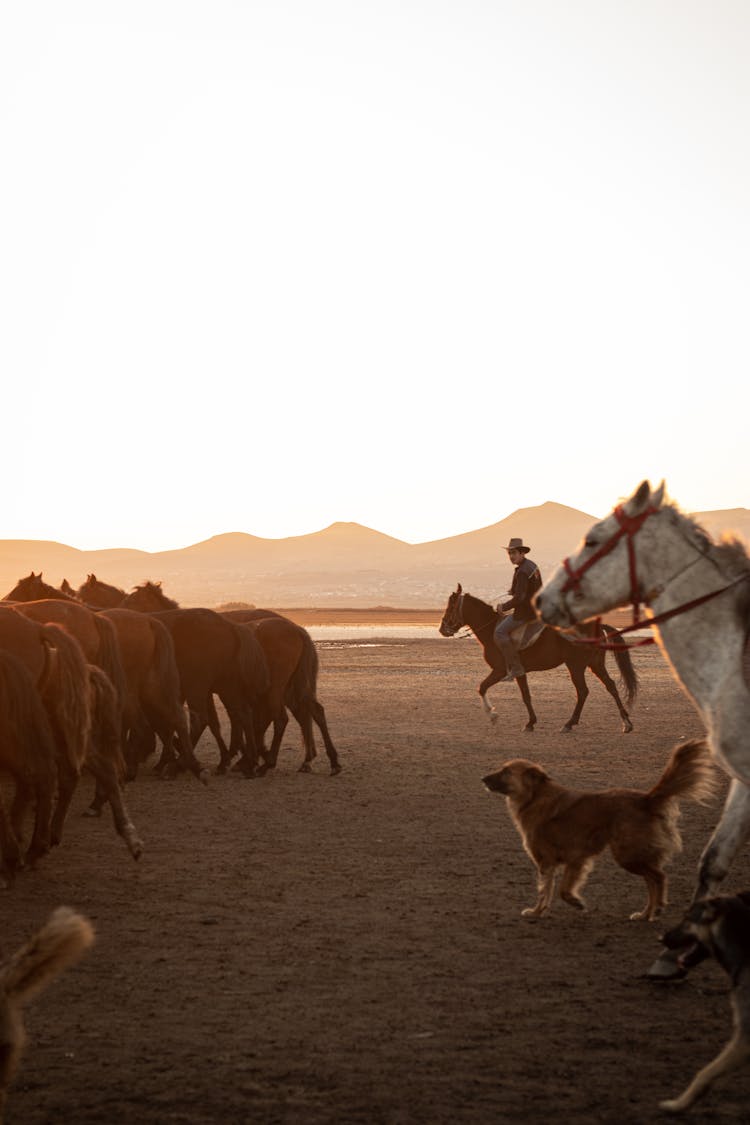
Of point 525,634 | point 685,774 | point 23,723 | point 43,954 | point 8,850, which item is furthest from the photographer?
point 525,634

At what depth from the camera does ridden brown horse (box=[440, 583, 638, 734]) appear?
19469 millimetres

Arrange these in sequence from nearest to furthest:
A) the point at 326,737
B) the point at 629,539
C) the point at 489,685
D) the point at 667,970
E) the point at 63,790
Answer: the point at 667,970 → the point at 629,539 → the point at 63,790 → the point at 326,737 → the point at 489,685

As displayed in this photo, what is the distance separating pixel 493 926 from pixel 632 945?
876 mm

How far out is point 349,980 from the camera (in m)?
6.45

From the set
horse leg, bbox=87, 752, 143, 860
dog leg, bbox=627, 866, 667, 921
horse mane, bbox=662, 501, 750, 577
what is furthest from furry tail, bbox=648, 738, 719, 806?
horse leg, bbox=87, 752, 143, 860

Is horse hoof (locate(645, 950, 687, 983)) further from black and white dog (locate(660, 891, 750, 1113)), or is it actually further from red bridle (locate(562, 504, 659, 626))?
red bridle (locate(562, 504, 659, 626))

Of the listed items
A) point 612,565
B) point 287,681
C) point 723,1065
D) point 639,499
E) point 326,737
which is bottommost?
point 326,737

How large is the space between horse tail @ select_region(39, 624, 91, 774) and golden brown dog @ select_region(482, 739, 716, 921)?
3483 mm

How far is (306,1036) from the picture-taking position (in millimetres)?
5551

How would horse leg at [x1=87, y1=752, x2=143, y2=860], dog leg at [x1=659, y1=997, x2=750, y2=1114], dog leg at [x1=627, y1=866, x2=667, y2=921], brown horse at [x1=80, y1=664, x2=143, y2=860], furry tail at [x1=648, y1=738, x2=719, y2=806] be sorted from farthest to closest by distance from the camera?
brown horse at [x1=80, y1=664, x2=143, y2=860] < horse leg at [x1=87, y1=752, x2=143, y2=860] < dog leg at [x1=627, y1=866, x2=667, y2=921] < furry tail at [x1=648, y1=738, x2=719, y2=806] < dog leg at [x1=659, y1=997, x2=750, y2=1114]

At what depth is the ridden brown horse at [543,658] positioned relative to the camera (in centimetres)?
1947

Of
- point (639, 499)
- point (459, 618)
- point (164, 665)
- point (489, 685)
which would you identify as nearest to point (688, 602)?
point (639, 499)

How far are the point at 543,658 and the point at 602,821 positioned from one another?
13.0m

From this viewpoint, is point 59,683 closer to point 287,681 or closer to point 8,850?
point 8,850
